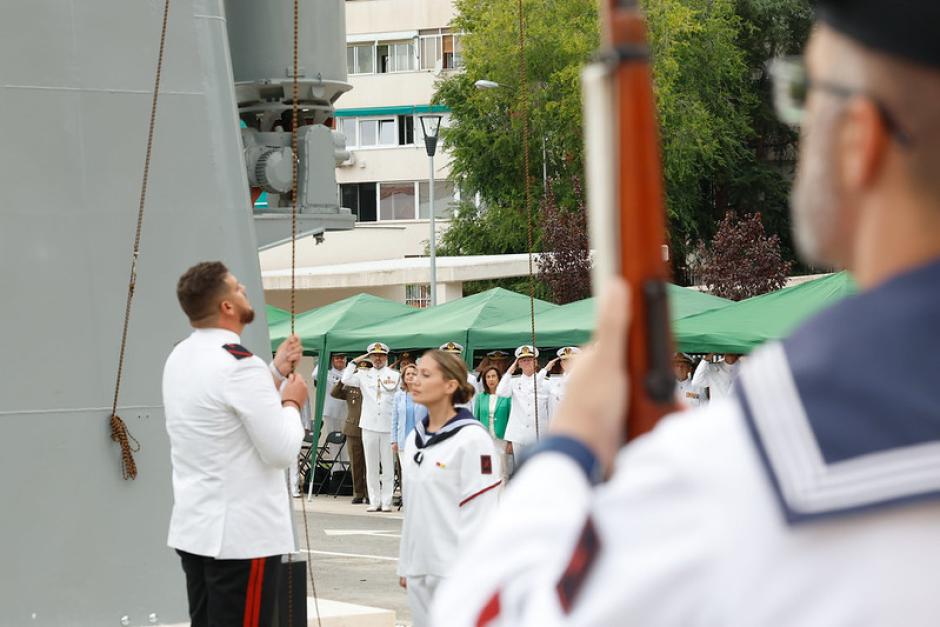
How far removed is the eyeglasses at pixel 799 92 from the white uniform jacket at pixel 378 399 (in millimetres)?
20077

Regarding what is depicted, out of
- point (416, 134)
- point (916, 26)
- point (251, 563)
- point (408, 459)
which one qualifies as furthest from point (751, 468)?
point (416, 134)

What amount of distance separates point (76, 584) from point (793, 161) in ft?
146

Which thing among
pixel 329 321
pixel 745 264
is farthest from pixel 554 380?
pixel 745 264

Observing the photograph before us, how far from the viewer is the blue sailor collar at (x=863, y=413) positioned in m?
1.26

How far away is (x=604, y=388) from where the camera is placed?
1538mm

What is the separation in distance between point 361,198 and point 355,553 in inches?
1735

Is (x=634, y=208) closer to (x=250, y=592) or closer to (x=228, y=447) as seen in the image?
(x=228, y=447)

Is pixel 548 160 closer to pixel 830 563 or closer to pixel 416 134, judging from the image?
pixel 416 134

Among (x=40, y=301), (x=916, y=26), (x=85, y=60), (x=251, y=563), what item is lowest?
(x=251, y=563)

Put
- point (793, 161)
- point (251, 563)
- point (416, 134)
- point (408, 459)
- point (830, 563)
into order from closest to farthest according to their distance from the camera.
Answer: point (830, 563), point (251, 563), point (408, 459), point (793, 161), point (416, 134)

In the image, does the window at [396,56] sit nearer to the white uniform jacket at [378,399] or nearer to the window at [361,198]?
the window at [361,198]

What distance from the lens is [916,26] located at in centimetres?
134

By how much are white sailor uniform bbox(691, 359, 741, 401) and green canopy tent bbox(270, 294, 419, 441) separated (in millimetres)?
6001

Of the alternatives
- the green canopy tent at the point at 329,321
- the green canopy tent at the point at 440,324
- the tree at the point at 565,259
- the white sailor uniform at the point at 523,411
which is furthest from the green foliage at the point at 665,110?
the white sailor uniform at the point at 523,411
